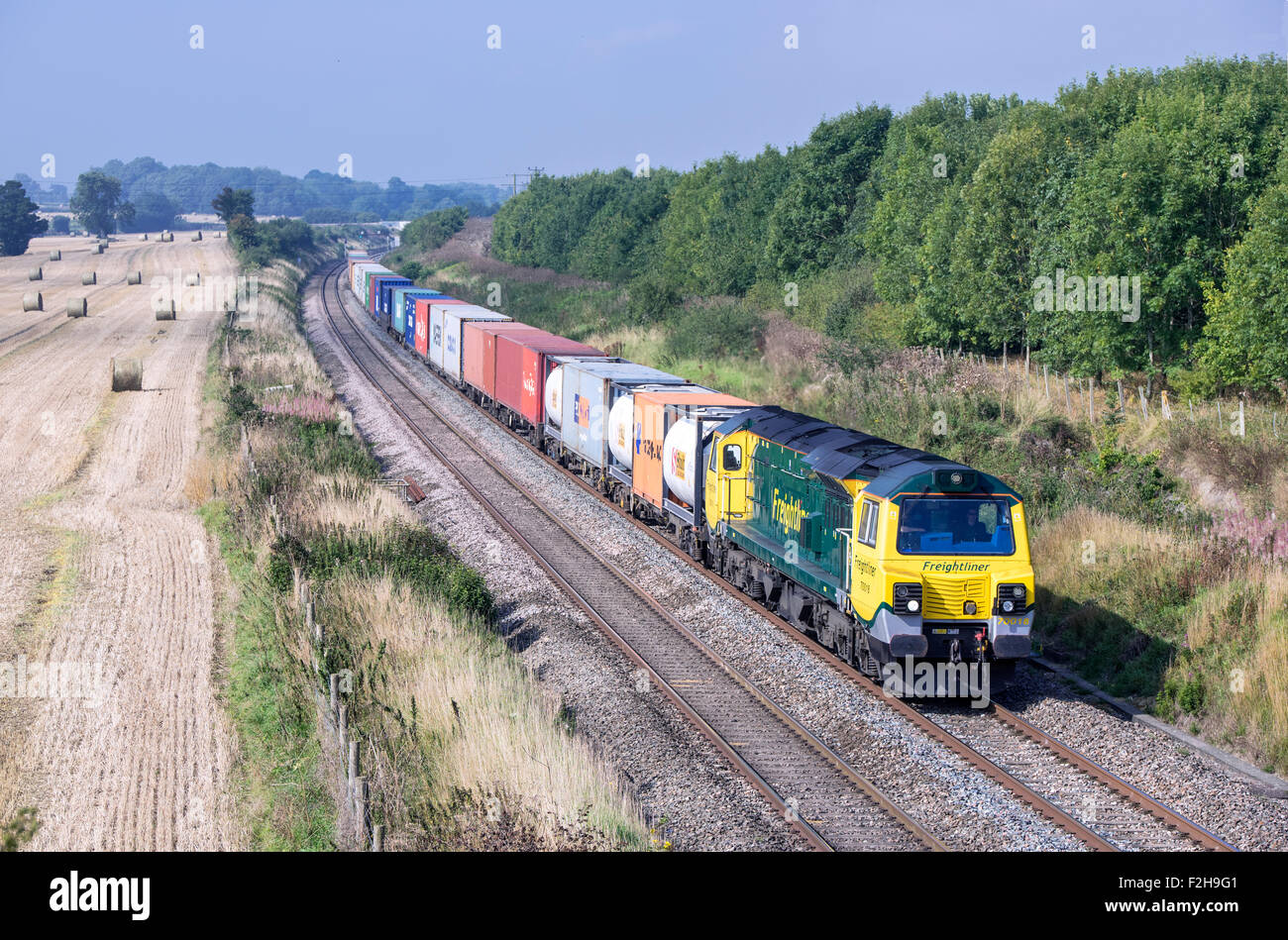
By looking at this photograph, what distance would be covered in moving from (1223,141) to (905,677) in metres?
22.4

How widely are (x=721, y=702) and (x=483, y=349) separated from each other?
1106 inches

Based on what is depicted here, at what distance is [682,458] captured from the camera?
76.4 ft

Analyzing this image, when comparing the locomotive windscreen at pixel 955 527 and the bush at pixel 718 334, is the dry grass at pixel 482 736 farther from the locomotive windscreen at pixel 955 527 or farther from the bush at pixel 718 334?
the bush at pixel 718 334

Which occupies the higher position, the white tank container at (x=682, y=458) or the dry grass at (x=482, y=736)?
the white tank container at (x=682, y=458)

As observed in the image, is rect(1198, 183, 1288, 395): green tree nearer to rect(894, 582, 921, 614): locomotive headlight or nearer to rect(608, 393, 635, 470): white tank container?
rect(608, 393, 635, 470): white tank container

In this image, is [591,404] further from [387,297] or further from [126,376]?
[387,297]

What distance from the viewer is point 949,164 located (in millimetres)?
44219

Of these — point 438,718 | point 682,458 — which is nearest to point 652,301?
point 682,458

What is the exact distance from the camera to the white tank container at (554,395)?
107ft

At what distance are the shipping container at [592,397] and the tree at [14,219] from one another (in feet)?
406

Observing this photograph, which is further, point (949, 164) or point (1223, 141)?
point (949, 164)

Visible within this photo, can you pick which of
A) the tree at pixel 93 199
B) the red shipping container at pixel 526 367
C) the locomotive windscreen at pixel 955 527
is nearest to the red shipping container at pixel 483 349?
the red shipping container at pixel 526 367
